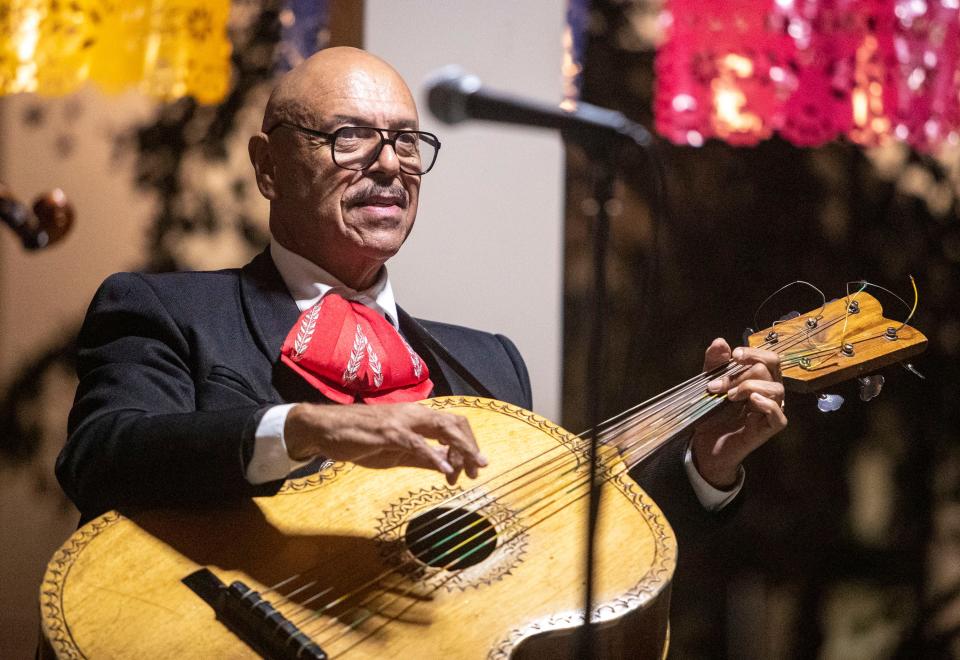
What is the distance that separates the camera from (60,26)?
2.36m

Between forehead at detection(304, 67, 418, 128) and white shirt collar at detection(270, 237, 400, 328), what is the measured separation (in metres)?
0.29

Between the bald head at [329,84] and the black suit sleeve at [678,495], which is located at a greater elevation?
the bald head at [329,84]

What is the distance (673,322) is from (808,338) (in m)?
0.78

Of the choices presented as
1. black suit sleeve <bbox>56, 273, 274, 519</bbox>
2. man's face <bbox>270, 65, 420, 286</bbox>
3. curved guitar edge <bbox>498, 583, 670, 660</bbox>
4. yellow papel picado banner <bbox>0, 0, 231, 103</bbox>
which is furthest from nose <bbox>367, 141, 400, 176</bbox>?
curved guitar edge <bbox>498, 583, 670, 660</bbox>

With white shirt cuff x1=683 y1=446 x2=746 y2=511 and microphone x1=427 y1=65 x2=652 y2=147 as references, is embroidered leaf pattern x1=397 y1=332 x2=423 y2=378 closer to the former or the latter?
white shirt cuff x1=683 y1=446 x2=746 y2=511

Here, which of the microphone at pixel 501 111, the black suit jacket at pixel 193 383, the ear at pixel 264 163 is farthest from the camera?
the ear at pixel 264 163

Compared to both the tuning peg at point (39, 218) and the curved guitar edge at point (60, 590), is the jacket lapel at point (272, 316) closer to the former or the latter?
the curved guitar edge at point (60, 590)

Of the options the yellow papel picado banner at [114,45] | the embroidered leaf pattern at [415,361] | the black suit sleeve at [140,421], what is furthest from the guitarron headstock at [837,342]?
the yellow papel picado banner at [114,45]

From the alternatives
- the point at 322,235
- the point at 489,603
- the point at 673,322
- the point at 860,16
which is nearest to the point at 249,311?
the point at 322,235

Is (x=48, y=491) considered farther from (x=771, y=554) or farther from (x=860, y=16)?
(x=860, y=16)

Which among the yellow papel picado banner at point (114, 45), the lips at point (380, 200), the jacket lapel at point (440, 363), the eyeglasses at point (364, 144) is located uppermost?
the yellow papel picado banner at point (114, 45)

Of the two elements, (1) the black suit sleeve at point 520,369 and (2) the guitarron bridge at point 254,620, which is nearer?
(2) the guitarron bridge at point 254,620

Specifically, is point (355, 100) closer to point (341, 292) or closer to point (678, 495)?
point (341, 292)

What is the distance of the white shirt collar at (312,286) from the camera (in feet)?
6.13
